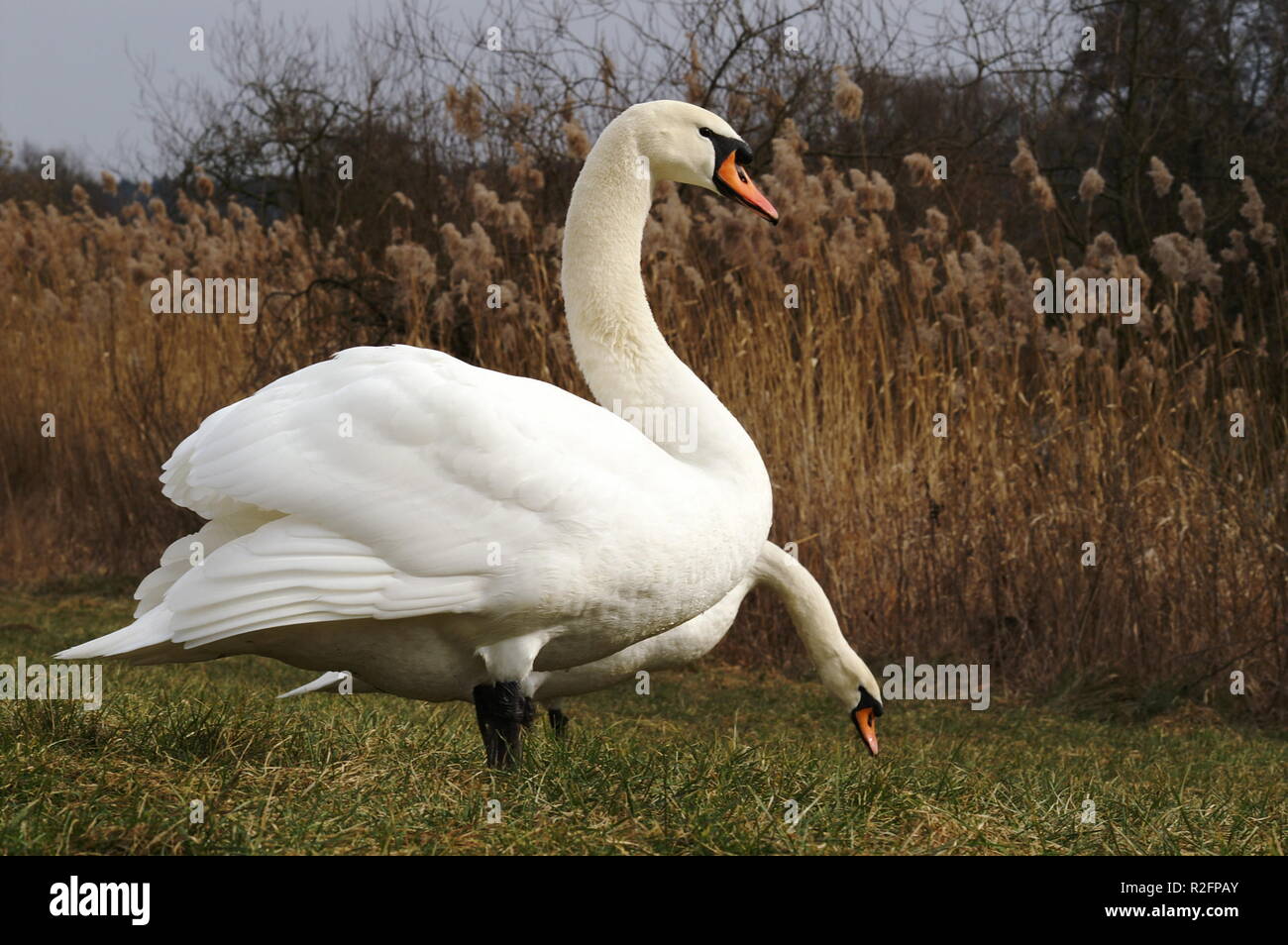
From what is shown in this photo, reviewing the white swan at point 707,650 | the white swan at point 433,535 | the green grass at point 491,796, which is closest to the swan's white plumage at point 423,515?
the white swan at point 433,535

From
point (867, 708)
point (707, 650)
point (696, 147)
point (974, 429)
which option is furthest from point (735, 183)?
point (974, 429)

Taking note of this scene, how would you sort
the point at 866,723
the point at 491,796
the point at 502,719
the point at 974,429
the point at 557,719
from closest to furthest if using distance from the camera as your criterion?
the point at 491,796 → the point at 502,719 → the point at 557,719 → the point at 866,723 → the point at 974,429

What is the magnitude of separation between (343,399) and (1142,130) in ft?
33.5

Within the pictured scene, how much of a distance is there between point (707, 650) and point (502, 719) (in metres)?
1.71

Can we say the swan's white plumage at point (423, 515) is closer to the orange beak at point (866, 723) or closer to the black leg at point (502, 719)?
the black leg at point (502, 719)

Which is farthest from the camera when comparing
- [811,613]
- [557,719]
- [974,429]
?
[974,429]

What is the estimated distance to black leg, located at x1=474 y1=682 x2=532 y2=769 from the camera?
368 centimetres

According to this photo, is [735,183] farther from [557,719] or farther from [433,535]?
[557,719]

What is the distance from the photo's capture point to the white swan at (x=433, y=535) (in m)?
3.47

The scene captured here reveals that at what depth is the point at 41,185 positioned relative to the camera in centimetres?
1777

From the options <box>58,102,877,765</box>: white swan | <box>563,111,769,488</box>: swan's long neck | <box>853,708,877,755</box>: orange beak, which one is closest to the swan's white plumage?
<box>58,102,877,765</box>: white swan

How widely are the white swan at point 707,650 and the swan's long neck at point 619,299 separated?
810 mm

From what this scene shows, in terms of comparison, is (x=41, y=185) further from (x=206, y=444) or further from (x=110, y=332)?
(x=206, y=444)

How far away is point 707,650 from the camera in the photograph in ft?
17.4
